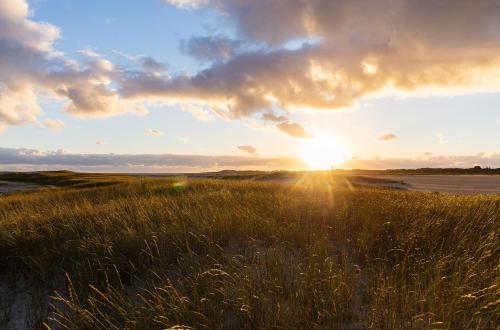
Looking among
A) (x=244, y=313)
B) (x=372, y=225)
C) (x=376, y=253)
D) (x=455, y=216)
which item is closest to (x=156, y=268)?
(x=244, y=313)

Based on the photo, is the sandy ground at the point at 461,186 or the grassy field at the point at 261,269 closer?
the grassy field at the point at 261,269

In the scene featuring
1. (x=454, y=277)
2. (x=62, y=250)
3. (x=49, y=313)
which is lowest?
(x=49, y=313)

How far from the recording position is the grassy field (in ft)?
11.4

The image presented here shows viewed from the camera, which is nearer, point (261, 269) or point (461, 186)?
point (261, 269)

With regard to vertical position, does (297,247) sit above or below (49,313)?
above

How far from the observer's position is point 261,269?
471 centimetres

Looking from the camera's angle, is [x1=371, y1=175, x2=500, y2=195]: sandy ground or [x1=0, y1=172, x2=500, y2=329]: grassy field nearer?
[x1=0, y1=172, x2=500, y2=329]: grassy field

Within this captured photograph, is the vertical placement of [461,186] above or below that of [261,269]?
below

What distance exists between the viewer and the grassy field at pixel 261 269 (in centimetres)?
349

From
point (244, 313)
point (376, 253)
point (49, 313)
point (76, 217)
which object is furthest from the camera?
point (76, 217)

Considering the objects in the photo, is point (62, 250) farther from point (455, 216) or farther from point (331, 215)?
point (455, 216)

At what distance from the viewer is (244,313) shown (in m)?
3.62

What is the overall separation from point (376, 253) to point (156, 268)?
3.48m

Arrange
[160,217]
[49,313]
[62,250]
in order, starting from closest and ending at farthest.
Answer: [49,313] < [62,250] < [160,217]
